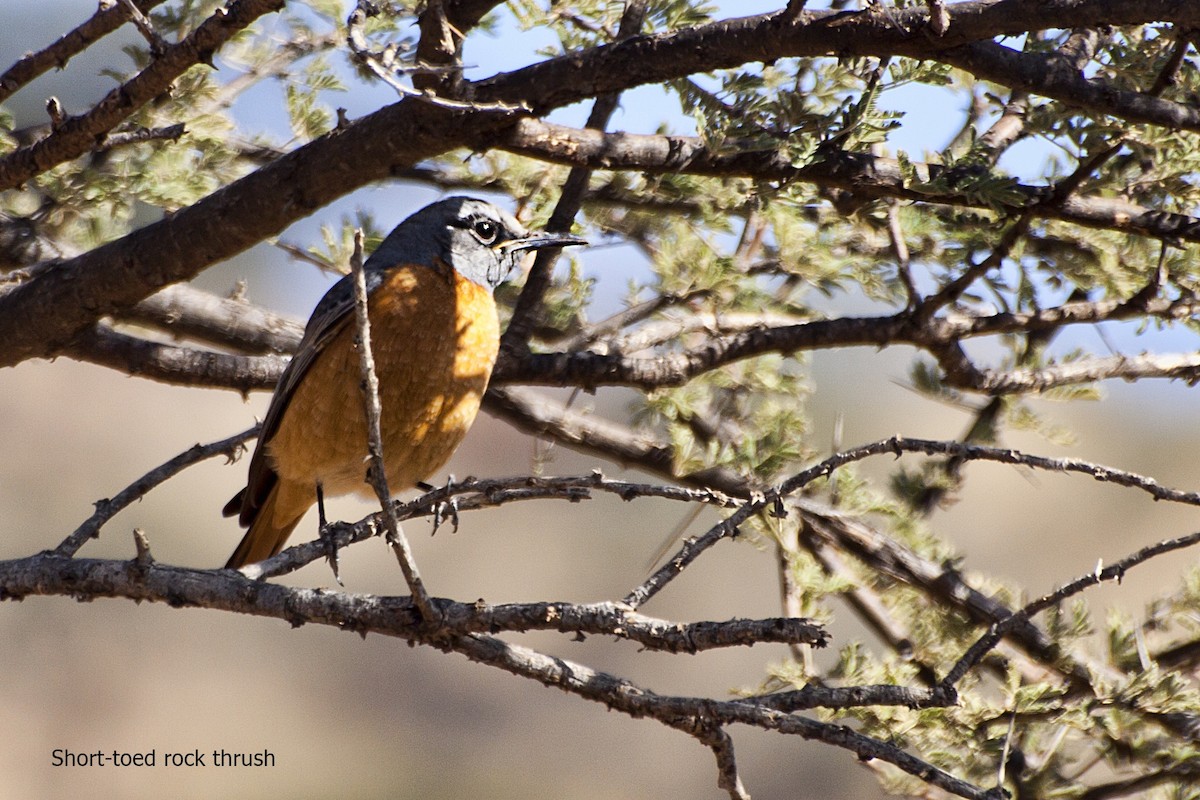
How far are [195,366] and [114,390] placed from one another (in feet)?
62.9

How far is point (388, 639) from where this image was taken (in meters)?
17.5

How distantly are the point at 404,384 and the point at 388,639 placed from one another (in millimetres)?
13817

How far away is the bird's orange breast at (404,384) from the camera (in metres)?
Result: 4.43

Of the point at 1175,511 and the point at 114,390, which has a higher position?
the point at 114,390

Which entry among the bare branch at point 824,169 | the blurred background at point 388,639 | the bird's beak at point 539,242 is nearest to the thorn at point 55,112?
the bare branch at point 824,169

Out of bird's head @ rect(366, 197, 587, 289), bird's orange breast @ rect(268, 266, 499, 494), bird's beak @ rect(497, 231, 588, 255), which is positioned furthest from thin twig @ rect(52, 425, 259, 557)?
bird's beak @ rect(497, 231, 588, 255)

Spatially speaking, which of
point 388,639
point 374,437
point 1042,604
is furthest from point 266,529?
point 388,639

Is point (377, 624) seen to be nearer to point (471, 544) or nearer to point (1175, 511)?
point (471, 544)

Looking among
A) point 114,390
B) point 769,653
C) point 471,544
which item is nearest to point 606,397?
point 769,653

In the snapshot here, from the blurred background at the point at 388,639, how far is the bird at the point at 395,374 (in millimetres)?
8615

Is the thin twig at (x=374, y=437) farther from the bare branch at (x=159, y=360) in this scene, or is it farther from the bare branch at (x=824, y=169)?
the bare branch at (x=159, y=360)

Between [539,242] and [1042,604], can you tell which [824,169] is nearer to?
[539,242]

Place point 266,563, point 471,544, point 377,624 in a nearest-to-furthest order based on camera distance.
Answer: point 377,624
point 266,563
point 471,544

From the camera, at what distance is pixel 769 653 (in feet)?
52.1
